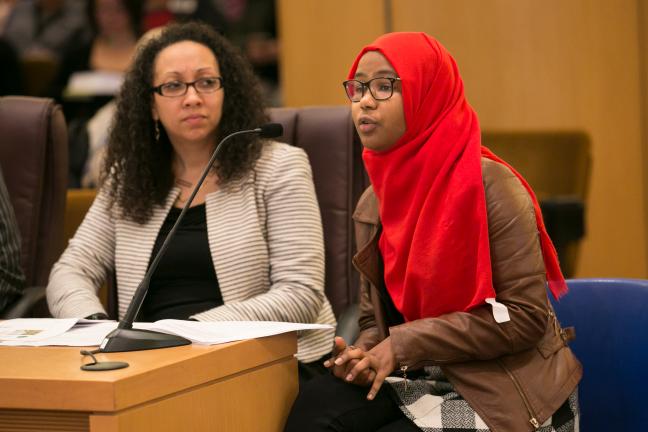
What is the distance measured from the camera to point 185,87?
7.50 ft

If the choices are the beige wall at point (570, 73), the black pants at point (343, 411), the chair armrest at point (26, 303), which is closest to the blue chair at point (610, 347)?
the black pants at point (343, 411)

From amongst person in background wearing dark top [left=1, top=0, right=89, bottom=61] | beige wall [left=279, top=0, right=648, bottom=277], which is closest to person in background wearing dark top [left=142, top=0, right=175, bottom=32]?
person in background wearing dark top [left=1, top=0, right=89, bottom=61]

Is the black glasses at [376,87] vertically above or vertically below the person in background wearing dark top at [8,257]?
A: above

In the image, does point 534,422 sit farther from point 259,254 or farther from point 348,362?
point 259,254

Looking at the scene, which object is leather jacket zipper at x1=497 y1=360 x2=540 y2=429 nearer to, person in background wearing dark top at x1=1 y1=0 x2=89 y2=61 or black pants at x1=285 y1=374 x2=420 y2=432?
black pants at x1=285 y1=374 x2=420 y2=432

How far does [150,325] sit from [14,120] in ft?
3.82

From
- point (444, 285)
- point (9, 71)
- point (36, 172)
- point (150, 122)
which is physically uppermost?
point (9, 71)

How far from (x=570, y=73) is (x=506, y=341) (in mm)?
3035

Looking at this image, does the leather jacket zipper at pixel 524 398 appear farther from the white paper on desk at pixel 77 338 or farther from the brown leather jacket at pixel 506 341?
the white paper on desk at pixel 77 338

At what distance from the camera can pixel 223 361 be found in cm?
153

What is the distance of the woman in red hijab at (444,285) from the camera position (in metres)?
1.65

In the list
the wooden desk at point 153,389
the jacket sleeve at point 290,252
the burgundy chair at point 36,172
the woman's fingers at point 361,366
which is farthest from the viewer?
the burgundy chair at point 36,172

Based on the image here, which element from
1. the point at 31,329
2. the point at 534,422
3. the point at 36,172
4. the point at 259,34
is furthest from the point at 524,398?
the point at 259,34

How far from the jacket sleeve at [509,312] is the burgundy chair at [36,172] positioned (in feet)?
4.01
